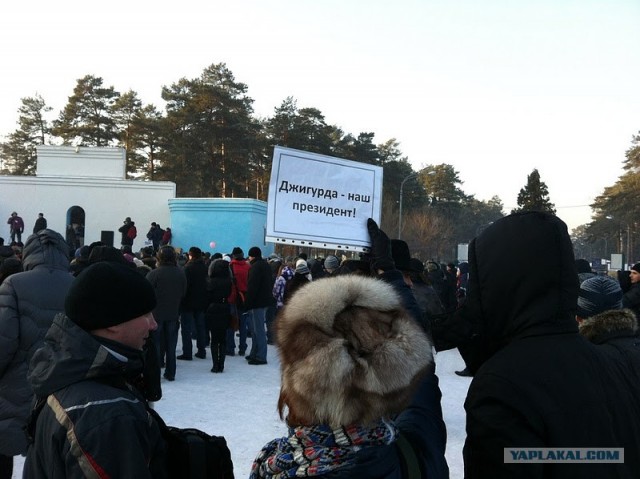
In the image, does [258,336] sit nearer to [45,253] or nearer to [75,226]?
[45,253]

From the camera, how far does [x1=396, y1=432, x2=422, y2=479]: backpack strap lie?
5.14 feet

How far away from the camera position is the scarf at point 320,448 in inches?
59.8

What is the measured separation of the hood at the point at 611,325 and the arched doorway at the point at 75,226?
98.0 feet

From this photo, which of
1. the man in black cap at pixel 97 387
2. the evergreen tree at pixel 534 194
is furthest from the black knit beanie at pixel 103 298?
the evergreen tree at pixel 534 194

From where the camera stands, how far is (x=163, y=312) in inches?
346

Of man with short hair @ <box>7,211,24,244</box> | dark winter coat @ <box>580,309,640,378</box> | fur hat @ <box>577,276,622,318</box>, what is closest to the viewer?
dark winter coat @ <box>580,309,640,378</box>

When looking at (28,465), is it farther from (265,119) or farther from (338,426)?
(265,119)

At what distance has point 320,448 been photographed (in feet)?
5.05

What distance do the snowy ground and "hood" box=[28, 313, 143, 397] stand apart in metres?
2.91

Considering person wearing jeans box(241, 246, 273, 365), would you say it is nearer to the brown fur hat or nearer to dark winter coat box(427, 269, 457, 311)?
dark winter coat box(427, 269, 457, 311)

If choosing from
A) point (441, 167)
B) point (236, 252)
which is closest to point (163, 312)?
point (236, 252)

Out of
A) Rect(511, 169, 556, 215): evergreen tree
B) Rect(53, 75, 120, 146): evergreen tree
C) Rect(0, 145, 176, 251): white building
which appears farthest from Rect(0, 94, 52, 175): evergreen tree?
Rect(511, 169, 556, 215): evergreen tree

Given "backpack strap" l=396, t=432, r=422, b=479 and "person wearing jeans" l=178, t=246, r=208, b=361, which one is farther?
"person wearing jeans" l=178, t=246, r=208, b=361

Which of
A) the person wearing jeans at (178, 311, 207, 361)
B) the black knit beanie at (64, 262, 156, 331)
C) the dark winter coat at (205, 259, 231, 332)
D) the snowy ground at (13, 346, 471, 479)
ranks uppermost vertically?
the black knit beanie at (64, 262, 156, 331)
